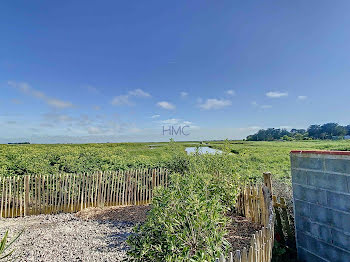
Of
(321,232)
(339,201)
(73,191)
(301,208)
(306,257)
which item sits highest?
(339,201)

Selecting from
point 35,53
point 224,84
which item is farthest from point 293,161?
point 35,53

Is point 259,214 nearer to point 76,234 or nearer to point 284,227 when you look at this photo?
point 284,227

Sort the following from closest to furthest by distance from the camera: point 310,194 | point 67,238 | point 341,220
→ point 341,220 < point 310,194 < point 67,238

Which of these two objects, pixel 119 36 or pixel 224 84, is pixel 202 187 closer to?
pixel 119 36

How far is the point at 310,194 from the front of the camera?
3.10m

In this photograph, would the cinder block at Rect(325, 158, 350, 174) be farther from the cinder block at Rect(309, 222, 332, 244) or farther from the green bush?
the green bush

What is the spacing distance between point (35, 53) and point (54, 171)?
7.94 meters

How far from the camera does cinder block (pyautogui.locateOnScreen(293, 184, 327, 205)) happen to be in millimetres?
2894

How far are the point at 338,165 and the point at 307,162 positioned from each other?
0.51m

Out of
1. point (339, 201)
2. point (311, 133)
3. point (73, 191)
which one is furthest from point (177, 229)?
point (311, 133)

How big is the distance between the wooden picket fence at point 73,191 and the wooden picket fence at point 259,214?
3285 mm

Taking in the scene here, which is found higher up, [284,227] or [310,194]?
[310,194]

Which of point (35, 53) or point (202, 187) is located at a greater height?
point (35, 53)

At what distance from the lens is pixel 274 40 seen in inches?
294
